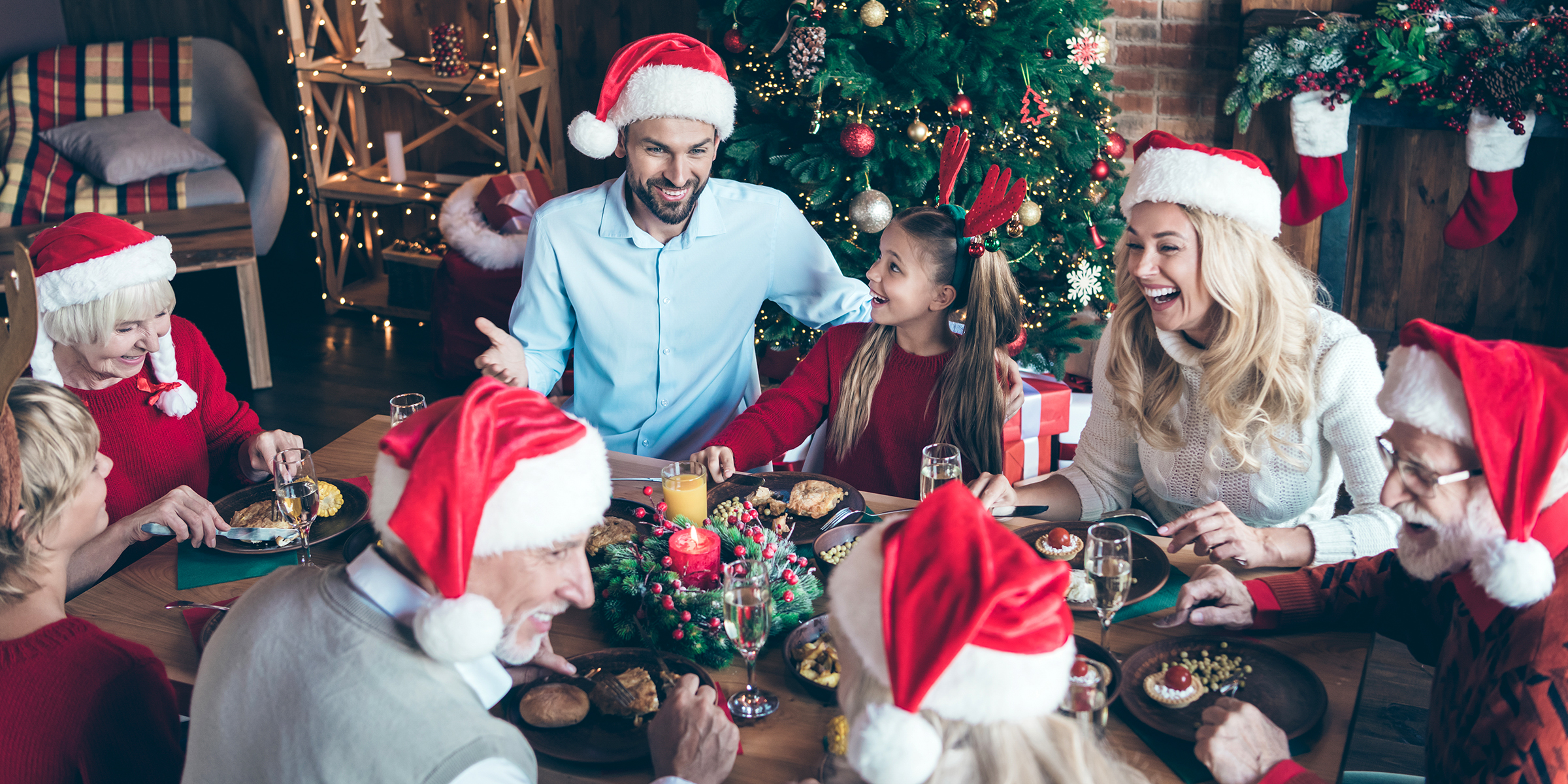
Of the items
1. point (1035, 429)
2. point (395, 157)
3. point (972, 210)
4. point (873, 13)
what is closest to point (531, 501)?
point (972, 210)

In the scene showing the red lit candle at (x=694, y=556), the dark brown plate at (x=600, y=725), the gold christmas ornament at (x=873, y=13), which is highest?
the gold christmas ornament at (x=873, y=13)

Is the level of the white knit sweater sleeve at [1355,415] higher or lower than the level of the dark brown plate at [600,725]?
higher

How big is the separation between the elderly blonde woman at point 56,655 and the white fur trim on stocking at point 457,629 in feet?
1.88

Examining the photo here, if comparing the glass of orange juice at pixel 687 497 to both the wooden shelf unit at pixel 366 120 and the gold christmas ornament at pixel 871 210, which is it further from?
the wooden shelf unit at pixel 366 120

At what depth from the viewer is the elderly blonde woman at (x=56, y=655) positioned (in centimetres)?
138

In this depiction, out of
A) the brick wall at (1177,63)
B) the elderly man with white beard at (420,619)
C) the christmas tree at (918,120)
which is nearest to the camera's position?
the elderly man with white beard at (420,619)

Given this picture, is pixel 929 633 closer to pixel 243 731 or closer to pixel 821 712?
pixel 821 712

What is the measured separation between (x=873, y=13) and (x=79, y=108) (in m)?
4.25

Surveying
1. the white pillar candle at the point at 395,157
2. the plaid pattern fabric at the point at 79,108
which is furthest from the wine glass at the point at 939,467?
the plaid pattern fabric at the point at 79,108

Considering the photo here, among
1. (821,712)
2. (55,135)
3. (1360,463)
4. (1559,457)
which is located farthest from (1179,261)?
(55,135)

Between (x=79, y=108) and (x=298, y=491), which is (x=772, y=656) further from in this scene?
(x=79, y=108)

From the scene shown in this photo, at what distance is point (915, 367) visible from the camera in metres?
2.42

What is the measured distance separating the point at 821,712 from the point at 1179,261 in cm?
106

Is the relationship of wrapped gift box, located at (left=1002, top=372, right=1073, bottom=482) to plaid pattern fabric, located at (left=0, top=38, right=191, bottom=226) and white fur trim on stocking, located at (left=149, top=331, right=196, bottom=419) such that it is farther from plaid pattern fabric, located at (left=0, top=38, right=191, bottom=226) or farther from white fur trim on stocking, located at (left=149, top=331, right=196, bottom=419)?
plaid pattern fabric, located at (left=0, top=38, right=191, bottom=226)
